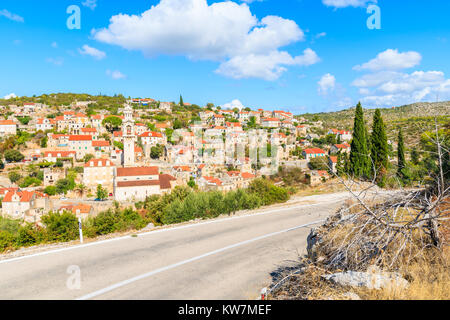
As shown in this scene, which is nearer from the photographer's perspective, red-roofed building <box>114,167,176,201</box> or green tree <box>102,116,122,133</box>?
red-roofed building <box>114,167,176,201</box>

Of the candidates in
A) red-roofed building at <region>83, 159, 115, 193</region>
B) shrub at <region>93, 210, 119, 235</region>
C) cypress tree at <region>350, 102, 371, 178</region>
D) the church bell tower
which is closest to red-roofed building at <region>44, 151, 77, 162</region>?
red-roofed building at <region>83, 159, 115, 193</region>

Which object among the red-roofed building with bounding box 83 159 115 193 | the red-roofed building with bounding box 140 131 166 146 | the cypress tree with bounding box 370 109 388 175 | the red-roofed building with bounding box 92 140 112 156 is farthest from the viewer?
the red-roofed building with bounding box 140 131 166 146

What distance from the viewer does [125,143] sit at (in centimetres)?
6116

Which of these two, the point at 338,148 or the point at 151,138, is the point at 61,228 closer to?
the point at 338,148

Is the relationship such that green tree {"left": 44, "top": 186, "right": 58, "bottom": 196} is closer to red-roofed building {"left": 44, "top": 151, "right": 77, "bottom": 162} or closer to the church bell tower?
red-roofed building {"left": 44, "top": 151, "right": 77, "bottom": 162}

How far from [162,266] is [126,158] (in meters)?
62.0

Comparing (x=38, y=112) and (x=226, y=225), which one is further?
(x=38, y=112)

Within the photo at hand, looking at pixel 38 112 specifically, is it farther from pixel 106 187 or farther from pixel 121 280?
pixel 121 280

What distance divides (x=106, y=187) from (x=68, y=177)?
9086 millimetres

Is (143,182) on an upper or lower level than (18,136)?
lower

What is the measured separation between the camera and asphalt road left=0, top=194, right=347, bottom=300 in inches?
184

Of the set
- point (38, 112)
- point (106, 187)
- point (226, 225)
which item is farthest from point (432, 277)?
point (38, 112)

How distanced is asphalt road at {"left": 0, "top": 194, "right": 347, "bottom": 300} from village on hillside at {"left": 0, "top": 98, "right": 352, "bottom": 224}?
2333 centimetres

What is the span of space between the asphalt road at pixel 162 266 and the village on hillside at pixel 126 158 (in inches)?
919
